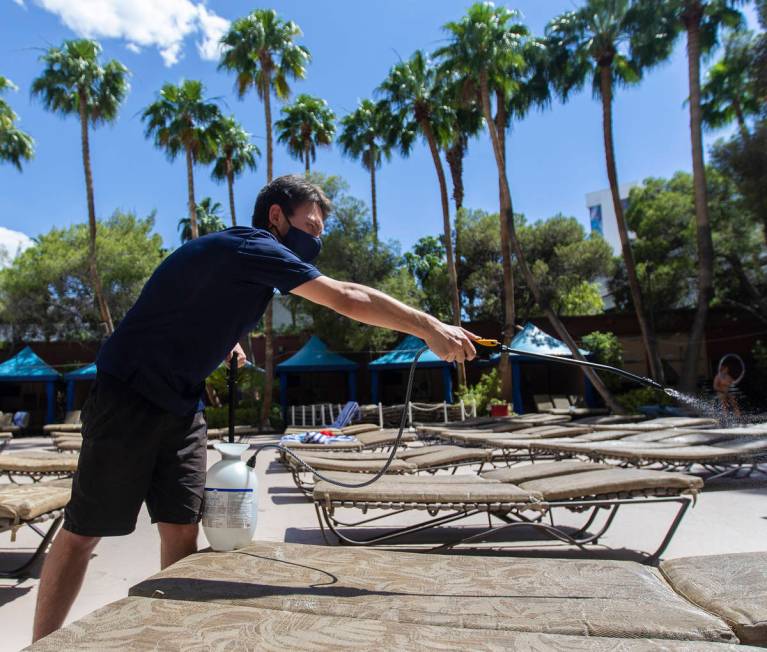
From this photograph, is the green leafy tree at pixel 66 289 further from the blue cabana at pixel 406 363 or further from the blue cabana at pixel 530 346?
the blue cabana at pixel 530 346

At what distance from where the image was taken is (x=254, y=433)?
18781mm

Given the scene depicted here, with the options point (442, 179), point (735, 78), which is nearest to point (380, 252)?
point (442, 179)

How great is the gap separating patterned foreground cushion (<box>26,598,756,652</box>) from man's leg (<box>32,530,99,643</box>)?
415 millimetres

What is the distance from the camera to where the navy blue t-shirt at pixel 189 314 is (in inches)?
71.2

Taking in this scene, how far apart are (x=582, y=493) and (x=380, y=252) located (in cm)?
2073

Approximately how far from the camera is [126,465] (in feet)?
6.01

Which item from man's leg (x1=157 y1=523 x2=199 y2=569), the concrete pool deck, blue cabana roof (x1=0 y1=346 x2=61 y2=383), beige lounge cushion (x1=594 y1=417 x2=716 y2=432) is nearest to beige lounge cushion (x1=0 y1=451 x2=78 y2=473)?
the concrete pool deck

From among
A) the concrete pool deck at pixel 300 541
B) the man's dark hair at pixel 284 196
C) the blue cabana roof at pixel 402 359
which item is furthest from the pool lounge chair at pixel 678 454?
the blue cabana roof at pixel 402 359

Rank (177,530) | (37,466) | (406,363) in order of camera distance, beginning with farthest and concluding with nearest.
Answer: (406,363) → (37,466) → (177,530)

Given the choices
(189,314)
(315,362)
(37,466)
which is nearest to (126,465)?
(189,314)

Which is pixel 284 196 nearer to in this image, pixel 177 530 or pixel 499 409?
pixel 177 530

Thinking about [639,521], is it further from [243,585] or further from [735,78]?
[735,78]

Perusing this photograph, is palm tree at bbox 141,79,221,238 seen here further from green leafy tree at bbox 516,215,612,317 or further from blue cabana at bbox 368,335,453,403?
green leafy tree at bbox 516,215,612,317

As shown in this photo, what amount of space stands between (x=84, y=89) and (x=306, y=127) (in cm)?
904
